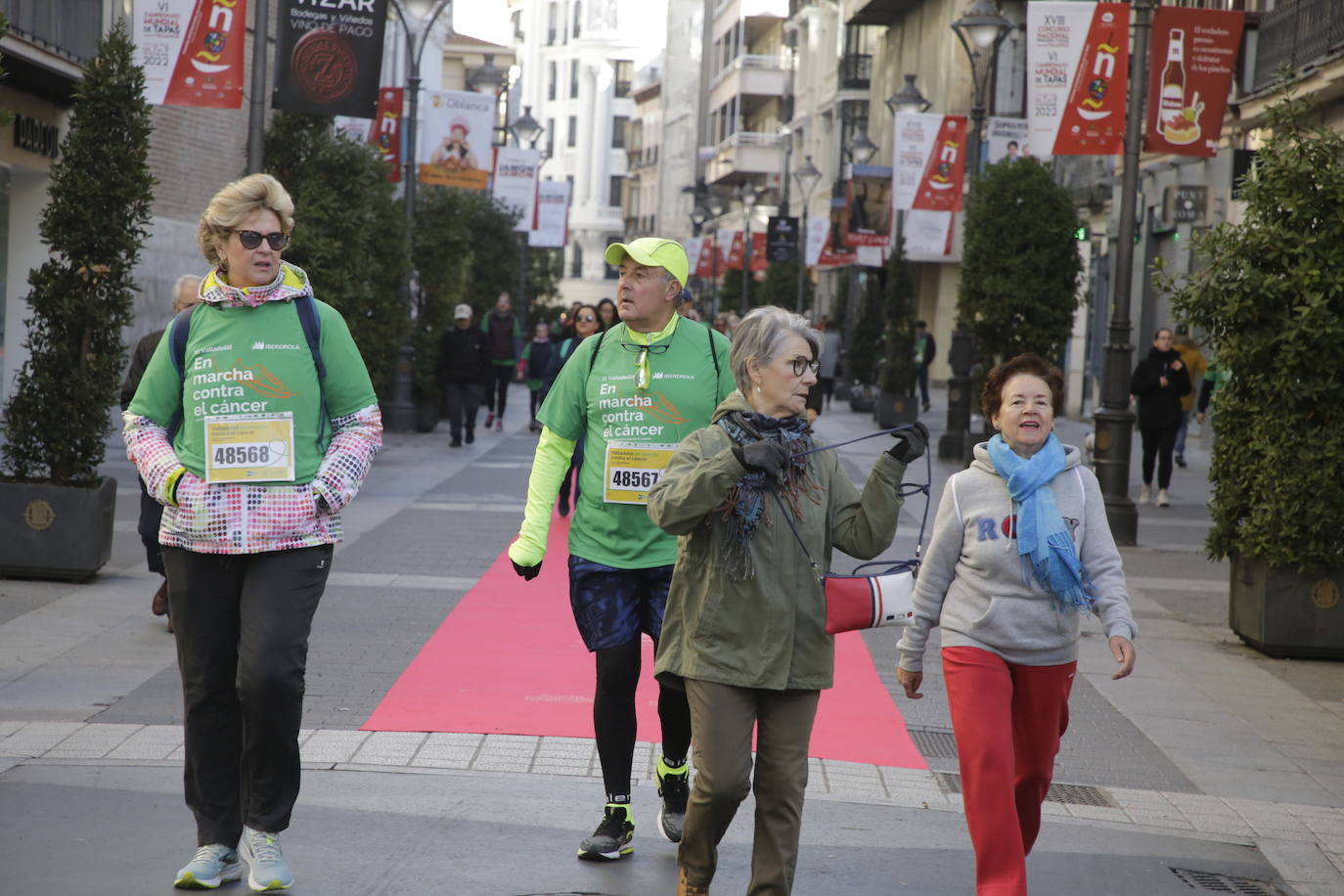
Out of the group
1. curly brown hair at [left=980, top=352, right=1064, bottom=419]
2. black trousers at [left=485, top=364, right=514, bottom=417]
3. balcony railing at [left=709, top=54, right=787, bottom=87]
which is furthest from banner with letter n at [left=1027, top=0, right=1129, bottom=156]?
balcony railing at [left=709, top=54, right=787, bottom=87]

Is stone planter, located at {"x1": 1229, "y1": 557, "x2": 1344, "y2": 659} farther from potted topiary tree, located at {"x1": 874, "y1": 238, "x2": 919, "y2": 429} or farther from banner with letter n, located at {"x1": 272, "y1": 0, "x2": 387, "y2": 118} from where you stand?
potted topiary tree, located at {"x1": 874, "y1": 238, "x2": 919, "y2": 429}

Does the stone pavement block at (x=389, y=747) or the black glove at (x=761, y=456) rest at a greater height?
the black glove at (x=761, y=456)

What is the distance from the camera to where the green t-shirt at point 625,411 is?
5531 millimetres

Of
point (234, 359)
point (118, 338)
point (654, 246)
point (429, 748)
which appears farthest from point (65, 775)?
point (118, 338)

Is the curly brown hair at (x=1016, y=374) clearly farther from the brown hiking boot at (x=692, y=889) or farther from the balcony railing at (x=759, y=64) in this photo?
the balcony railing at (x=759, y=64)

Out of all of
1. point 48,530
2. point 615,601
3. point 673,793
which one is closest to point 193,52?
Answer: point 48,530

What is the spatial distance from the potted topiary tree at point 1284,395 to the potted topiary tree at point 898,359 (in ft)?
70.8

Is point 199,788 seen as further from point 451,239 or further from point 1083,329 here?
point 1083,329

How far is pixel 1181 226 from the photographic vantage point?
28.9 m

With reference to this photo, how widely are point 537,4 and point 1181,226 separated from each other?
107699 mm

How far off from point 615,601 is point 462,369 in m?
19.0

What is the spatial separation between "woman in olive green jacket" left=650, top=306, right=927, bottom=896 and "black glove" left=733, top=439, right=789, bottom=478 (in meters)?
0.08

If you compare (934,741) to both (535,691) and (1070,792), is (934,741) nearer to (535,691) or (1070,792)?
(1070,792)

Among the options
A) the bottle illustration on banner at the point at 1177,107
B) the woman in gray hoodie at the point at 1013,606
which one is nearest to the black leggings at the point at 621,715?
→ the woman in gray hoodie at the point at 1013,606
